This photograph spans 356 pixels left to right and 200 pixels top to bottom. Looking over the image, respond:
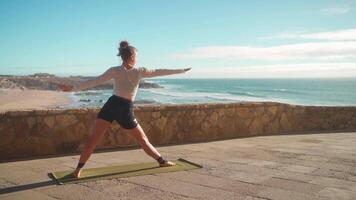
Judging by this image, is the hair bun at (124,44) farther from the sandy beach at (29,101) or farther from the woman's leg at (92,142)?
the sandy beach at (29,101)

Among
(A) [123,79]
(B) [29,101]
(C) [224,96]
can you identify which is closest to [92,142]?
(A) [123,79]

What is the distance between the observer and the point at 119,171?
191 inches

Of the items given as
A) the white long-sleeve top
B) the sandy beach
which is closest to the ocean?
the sandy beach

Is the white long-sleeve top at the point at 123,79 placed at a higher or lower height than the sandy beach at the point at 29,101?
higher

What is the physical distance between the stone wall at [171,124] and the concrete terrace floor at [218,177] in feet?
1.24

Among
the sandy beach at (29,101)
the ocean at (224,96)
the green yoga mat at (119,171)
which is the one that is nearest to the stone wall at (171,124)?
the green yoga mat at (119,171)

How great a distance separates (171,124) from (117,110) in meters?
2.72

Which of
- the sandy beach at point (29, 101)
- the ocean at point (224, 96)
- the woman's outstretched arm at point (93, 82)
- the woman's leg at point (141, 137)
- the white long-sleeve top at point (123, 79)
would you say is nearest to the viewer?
the woman's outstretched arm at point (93, 82)

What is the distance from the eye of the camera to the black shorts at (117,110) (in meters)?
4.54

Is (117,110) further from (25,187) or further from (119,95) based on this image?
(25,187)

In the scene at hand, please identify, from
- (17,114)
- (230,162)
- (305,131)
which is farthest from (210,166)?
(305,131)

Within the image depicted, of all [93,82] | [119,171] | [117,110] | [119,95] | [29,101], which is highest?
[93,82]

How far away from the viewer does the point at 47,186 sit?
4.13 metres

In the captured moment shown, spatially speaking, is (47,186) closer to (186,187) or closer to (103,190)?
(103,190)
